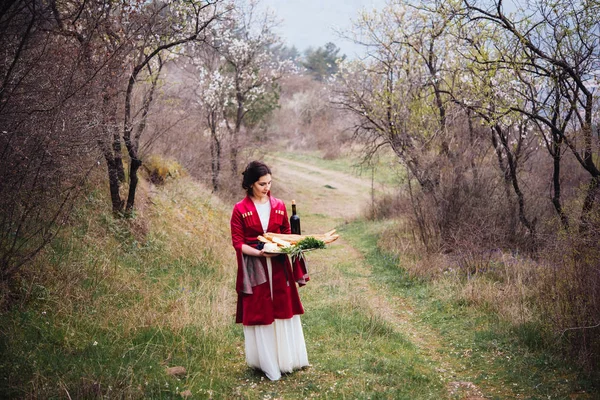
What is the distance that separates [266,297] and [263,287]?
12cm

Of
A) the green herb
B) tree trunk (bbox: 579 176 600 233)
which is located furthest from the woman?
tree trunk (bbox: 579 176 600 233)

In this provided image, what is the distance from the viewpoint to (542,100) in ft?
30.2

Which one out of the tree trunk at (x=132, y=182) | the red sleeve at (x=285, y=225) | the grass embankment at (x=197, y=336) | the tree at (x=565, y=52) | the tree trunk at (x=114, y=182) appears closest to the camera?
the grass embankment at (x=197, y=336)

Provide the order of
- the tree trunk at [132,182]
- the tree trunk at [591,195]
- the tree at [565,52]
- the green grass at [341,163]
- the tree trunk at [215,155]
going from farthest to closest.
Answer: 1. the green grass at [341,163]
2. the tree trunk at [215,155]
3. the tree trunk at [132,182]
4. the tree at [565,52]
5. the tree trunk at [591,195]

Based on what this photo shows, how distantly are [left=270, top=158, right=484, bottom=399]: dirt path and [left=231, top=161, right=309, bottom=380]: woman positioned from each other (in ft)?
5.89

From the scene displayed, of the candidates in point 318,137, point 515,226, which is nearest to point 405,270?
point 515,226

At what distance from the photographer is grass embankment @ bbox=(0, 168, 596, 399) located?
4918mm

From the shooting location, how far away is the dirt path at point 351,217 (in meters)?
6.49

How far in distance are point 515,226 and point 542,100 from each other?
2804 millimetres

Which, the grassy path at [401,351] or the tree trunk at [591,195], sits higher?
the tree trunk at [591,195]

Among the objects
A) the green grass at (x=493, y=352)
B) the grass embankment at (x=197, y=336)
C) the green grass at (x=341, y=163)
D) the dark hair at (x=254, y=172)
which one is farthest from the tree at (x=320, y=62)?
the dark hair at (x=254, y=172)

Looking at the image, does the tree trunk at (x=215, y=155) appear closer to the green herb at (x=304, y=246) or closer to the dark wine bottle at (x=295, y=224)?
the dark wine bottle at (x=295, y=224)

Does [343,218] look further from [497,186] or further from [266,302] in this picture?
[266,302]

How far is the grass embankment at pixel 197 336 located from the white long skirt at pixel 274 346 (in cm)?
15
